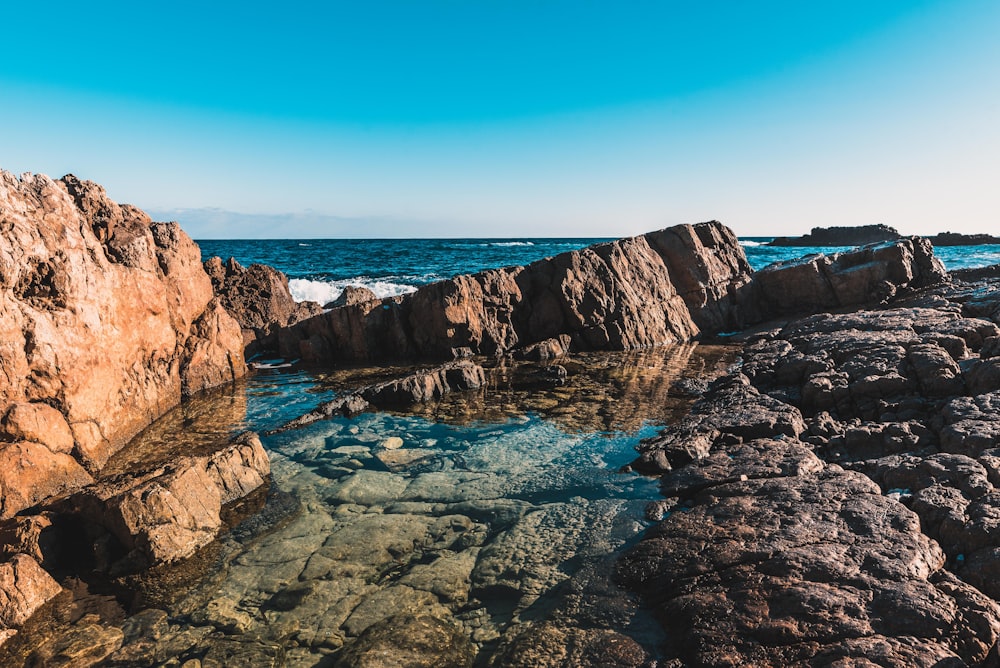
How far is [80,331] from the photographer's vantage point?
8977 millimetres

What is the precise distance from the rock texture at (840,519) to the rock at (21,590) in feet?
20.6

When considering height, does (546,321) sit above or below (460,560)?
above

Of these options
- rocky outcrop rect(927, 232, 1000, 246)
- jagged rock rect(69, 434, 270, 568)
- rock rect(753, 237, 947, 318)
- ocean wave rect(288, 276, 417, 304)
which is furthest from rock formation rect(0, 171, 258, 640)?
rocky outcrop rect(927, 232, 1000, 246)

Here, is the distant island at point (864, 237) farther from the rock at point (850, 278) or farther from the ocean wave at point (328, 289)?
the ocean wave at point (328, 289)

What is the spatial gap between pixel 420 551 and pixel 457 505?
121 cm

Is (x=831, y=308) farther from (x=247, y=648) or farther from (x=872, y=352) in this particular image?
(x=247, y=648)

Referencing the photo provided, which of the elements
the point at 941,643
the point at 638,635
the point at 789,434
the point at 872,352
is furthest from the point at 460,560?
the point at 872,352

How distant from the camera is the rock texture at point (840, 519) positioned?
4391 mm

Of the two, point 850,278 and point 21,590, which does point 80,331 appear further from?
point 850,278

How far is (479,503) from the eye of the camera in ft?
25.6

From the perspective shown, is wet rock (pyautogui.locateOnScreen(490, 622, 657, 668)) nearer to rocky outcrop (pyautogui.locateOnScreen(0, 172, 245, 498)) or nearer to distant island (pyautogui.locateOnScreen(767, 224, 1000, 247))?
rocky outcrop (pyautogui.locateOnScreen(0, 172, 245, 498))

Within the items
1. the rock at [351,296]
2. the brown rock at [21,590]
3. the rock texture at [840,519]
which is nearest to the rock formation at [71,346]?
the brown rock at [21,590]

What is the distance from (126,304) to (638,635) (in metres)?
11.3

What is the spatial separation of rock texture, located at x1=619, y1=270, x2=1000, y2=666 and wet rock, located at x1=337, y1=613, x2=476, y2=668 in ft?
6.44
